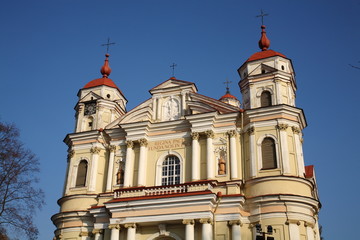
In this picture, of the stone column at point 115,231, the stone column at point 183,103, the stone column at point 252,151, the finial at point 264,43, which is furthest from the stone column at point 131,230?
the finial at point 264,43

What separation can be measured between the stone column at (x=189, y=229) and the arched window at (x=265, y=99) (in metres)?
8.86

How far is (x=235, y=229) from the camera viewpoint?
2317 cm

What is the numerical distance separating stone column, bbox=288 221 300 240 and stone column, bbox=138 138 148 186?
29.9 feet

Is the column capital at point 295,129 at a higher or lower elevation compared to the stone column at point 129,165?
higher

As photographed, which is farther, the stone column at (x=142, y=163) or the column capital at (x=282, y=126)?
the stone column at (x=142, y=163)

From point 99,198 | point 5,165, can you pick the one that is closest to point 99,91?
point 99,198

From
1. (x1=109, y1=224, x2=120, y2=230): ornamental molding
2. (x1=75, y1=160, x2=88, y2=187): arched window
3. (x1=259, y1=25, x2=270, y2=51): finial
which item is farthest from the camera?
Answer: (x1=259, y1=25, x2=270, y2=51): finial

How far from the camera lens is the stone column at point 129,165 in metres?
27.1

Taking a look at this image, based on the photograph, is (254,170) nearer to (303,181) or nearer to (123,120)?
(303,181)

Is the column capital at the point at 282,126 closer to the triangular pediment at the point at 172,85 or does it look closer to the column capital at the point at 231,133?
the column capital at the point at 231,133

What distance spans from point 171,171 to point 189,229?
4999 mm

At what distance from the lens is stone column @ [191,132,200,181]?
2572cm

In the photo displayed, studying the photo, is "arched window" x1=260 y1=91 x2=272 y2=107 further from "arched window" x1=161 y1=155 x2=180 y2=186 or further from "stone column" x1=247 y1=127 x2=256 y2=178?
"arched window" x1=161 y1=155 x2=180 y2=186

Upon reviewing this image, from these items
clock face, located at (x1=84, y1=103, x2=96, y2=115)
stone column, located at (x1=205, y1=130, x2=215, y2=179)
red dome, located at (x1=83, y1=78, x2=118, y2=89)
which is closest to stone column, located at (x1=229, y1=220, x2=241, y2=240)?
stone column, located at (x1=205, y1=130, x2=215, y2=179)
